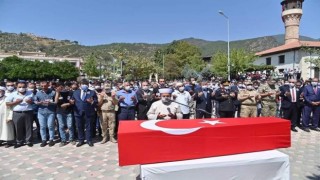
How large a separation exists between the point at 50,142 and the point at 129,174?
336cm

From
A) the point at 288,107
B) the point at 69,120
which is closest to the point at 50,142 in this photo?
the point at 69,120

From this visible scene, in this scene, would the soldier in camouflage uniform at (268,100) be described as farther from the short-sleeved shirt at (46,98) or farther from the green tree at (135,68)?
the green tree at (135,68)

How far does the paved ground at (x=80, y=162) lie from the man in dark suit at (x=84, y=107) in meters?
0.44

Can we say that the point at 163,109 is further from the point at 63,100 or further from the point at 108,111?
the point at 63,100

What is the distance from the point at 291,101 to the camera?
9047 millimetres

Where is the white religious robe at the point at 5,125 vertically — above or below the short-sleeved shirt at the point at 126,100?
below

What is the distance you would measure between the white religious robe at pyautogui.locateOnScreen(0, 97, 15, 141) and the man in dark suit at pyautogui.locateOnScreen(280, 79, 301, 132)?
8585mm

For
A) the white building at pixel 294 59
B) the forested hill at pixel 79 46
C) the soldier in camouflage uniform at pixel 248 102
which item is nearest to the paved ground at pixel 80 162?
the soldier in camouflage uniform at pixel 248 102

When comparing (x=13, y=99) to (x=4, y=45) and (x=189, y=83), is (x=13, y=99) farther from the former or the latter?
(x=4, y=45)

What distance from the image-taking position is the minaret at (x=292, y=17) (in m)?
46.7

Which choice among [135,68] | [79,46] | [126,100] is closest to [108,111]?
[126,100]

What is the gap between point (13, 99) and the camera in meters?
7.16

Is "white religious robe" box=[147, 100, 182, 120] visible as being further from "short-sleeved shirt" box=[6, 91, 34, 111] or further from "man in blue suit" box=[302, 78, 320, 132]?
"man in blue suit" box=[302, 78, 320, 132]

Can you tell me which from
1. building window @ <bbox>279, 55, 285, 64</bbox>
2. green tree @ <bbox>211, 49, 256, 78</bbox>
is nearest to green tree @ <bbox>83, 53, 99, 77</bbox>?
green tree @ <bbox>211, 49, 256, 78</bbox>
